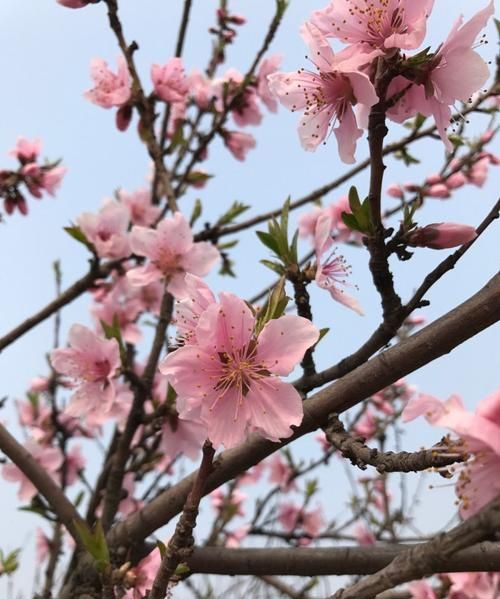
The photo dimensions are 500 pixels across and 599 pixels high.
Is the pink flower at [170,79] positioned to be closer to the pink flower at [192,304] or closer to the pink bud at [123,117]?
the pink bud at [123,117]

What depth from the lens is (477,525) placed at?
0.71 meters

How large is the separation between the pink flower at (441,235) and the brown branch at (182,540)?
67 cm

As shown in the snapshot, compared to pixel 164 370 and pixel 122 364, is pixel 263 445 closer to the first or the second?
pixel 164 370

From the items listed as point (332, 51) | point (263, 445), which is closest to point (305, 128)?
point (332, 51)

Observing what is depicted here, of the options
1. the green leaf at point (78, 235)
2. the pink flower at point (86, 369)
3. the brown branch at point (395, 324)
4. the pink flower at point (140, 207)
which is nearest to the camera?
the brown branch at point (395, 324)

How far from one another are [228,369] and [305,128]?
2.19 feet

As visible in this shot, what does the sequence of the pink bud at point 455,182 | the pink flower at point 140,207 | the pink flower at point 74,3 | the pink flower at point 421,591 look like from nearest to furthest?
the pink flower at point 421,591 < the pink flower at point 74,3 < the pink bud at point 455,182 < the pink flower at point 140,207

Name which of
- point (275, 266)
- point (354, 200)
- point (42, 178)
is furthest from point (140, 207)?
point (354, 200)

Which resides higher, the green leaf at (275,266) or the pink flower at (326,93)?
the pink flower at (326,93)

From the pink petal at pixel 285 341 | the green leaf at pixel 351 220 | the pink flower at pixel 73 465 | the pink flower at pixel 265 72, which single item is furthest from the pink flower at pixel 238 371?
the pink flower at pixel 73 465

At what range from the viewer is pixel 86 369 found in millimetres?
2432

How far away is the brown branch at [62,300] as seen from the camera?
250 centimetres

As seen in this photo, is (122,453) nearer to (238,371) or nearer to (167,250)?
(167,250)

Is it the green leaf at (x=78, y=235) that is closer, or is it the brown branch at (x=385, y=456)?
the brown branch at (x=385, y=456)
